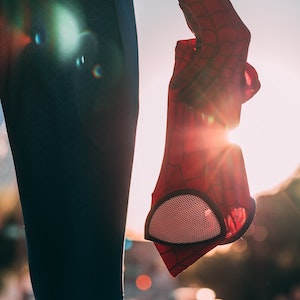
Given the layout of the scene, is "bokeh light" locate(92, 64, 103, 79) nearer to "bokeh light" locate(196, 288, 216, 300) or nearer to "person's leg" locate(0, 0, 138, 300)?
"person's leg" locate(0, 0, 138, 300)

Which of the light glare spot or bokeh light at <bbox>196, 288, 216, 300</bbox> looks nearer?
the light glare spot

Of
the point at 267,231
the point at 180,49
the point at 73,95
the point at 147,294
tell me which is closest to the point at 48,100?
the point at 73,95

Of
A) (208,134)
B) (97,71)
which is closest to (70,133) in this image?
(97,71)

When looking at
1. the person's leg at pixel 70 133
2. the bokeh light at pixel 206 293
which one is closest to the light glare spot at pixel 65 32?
the person's leg at pixel 70 133

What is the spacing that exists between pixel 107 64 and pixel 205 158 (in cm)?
27

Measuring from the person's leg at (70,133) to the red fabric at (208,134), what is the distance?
0.15 metres

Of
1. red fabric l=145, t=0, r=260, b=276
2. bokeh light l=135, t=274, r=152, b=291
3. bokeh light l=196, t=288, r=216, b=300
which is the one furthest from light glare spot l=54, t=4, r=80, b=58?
bokeh light l=135, t=274, r=152, b=291

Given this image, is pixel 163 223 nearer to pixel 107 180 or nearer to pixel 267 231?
pixel 107 180

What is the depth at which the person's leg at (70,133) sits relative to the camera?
32.1 inches

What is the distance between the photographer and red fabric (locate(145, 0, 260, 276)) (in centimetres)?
99

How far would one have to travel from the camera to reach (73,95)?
2.67 ft

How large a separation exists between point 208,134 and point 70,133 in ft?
0.93

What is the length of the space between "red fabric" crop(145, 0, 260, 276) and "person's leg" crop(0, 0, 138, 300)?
152mm

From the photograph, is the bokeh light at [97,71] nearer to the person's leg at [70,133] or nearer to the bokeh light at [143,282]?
the person's leg at [70,133]
